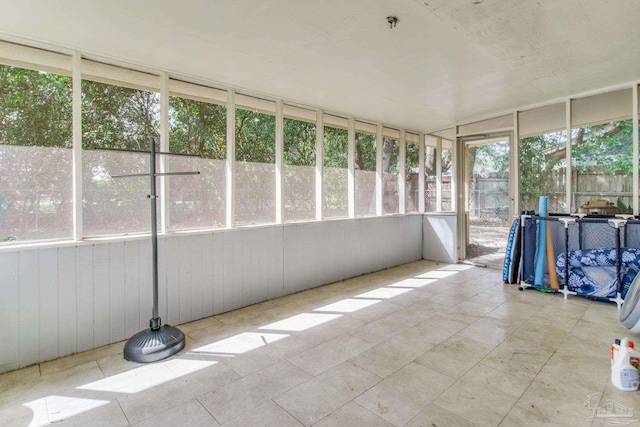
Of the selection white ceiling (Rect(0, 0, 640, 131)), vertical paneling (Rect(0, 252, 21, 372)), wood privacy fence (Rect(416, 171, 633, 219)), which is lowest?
vertical paneling (Rect(0, 252, 21, 372))

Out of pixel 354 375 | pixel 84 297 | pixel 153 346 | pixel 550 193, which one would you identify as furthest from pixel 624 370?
pixel 84 297

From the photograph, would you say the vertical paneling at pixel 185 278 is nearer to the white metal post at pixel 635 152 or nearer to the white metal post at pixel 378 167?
the white metal post at pixel 378 167

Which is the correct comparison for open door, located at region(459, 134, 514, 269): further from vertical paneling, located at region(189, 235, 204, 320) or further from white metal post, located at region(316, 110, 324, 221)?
vertical paneling, located at region(189, 235, 204, 320)

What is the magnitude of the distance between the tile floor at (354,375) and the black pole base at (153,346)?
0.09 meters

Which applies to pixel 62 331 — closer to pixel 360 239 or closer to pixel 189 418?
pixel 189 418

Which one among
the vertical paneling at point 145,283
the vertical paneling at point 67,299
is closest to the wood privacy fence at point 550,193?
the vertical paneling at point 145,283

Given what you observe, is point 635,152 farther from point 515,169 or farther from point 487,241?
point 487,241

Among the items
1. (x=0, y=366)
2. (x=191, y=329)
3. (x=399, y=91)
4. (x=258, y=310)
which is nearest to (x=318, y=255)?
(x=258, y=310)

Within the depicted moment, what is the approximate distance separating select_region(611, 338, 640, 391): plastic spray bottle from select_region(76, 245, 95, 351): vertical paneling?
13.6ft

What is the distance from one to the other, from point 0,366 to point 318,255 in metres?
3.43

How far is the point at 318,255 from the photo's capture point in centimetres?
482

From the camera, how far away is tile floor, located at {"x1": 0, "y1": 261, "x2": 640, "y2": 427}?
1963mm

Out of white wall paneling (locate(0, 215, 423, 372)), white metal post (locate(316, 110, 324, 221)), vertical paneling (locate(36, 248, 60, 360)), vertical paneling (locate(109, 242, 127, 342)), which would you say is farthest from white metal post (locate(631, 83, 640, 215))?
vertical paneling (locate(36, 248, 60, 360))

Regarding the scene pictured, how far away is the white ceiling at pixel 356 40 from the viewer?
230 centimetres
